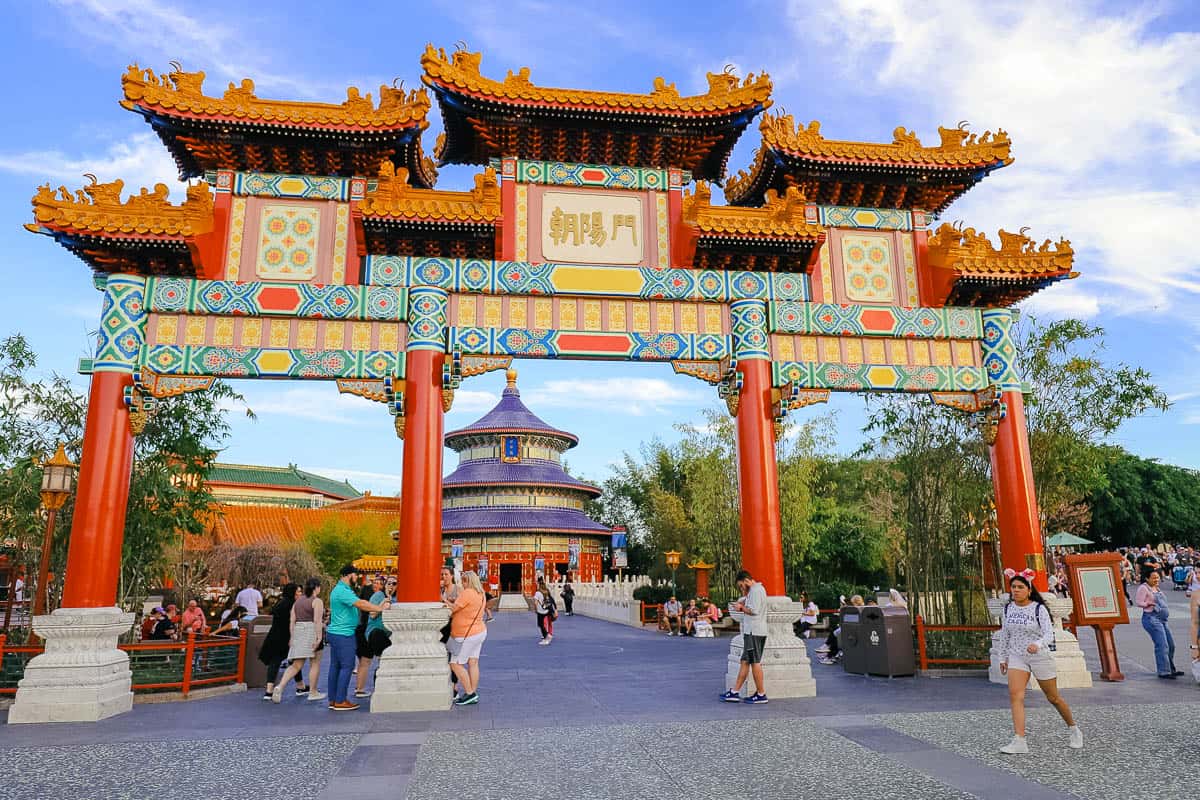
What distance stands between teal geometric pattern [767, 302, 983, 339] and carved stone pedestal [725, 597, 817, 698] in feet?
14.0

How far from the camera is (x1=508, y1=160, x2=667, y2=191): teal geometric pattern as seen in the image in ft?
38.4

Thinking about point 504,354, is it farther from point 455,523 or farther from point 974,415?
point 455,523

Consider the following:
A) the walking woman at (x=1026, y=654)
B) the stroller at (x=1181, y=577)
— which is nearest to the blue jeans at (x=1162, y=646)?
the walking woman at (x=1026, y=654)

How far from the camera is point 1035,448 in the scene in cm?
1703

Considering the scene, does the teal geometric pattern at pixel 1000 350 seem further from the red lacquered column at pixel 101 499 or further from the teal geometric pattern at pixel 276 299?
the red lacquered column at pixel 101 499

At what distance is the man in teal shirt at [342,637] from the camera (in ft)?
29.7

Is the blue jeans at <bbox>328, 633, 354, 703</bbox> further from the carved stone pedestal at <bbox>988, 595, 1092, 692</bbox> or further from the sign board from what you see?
the sign board

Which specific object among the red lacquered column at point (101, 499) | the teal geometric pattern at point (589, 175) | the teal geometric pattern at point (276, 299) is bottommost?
the red lacquered column at point (101, 499)

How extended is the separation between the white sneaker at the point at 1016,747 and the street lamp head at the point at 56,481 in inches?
499

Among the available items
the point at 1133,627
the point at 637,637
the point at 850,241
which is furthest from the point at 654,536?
the point at 850,241

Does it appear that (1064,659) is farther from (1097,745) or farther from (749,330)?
A: (749,330)

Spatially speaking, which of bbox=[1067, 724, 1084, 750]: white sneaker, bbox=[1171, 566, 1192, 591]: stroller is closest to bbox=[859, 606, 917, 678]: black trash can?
bbox=[1067, 724, 1084, 750]: white sneaker

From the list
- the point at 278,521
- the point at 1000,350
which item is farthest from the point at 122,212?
the point at 278,521

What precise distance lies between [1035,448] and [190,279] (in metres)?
17.2
